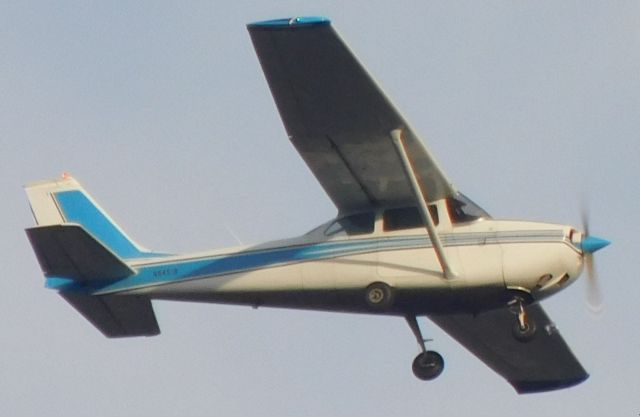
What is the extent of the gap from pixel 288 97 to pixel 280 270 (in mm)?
2887

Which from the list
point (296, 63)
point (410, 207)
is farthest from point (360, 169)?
point (296, 63)

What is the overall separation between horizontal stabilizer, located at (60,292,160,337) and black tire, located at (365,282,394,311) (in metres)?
3.37

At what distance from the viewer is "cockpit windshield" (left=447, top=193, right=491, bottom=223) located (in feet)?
79.5

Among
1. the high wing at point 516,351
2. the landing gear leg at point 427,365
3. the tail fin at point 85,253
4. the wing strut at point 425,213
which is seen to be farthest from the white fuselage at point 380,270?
the high wing at point 516,351

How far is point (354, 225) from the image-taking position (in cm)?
2469

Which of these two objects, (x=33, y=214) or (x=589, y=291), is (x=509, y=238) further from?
(x=33, y=214)

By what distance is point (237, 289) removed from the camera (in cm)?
2502

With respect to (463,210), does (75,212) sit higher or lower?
higher

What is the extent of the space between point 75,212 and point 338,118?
17.0ft

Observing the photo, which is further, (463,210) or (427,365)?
(427,365)

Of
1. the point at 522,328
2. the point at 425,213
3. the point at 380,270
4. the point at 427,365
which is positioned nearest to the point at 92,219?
the point at 380,270

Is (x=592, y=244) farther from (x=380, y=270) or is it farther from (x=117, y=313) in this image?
(x=117, y=313)

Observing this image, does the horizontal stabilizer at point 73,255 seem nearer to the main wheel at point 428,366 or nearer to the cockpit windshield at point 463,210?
the main wheel at point 428,366

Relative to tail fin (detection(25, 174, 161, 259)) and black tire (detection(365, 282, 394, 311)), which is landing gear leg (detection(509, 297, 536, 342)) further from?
tail fin (detection(25, 174, 161, 259))
